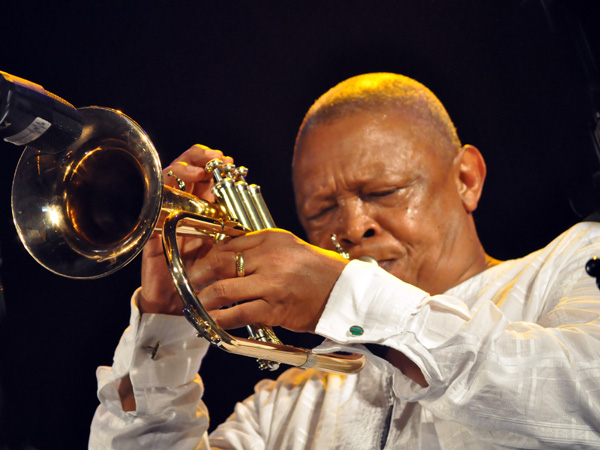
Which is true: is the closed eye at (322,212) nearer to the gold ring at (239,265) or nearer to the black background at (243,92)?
the black background at (243,92)

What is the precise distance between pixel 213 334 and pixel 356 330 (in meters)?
0.37

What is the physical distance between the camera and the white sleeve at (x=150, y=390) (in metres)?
2.03

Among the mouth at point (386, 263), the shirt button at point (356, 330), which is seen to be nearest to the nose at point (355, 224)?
the mouth at point (386, 263)

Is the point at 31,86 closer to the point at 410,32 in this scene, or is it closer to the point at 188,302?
the point at 188,302

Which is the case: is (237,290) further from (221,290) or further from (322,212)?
(322,212)

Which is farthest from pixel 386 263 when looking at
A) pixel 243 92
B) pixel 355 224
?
pixel 243 92

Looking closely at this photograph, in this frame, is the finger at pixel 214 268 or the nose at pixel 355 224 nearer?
the finger at pixel 214 268

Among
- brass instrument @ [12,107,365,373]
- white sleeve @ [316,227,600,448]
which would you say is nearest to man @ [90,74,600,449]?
white sleeve @ [316,227,600,448]

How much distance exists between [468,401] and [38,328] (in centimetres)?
227

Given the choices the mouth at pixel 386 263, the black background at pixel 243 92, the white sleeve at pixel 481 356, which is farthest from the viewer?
the black background at pixel 243 92

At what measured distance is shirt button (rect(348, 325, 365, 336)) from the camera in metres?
1.45

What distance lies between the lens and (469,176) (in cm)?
268

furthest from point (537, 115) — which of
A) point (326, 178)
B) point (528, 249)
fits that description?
point (326, 178)

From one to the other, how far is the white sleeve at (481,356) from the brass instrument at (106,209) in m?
0.25
